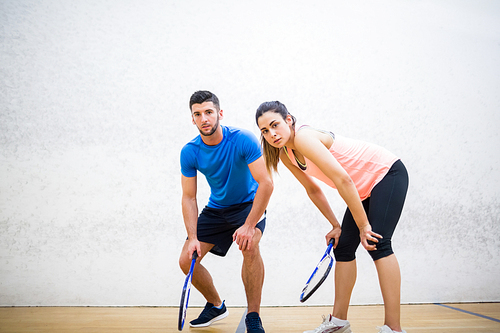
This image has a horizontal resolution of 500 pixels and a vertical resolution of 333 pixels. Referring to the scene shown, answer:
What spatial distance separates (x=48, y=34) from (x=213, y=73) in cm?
137

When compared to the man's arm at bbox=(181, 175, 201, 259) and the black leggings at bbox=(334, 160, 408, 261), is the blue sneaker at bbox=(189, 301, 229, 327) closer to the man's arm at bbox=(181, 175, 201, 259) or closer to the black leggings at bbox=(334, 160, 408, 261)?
the man's arm at bbox=(181, 175, 201, 259)

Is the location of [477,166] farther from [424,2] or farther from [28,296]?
[28,296]

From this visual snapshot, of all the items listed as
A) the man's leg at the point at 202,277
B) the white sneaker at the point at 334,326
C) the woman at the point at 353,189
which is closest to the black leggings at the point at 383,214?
the woman at the point at 353,189

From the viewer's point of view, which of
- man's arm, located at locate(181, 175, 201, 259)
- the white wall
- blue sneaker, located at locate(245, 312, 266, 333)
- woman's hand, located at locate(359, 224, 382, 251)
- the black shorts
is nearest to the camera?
woman's hand, located at locate(359, 224, 382, 251)

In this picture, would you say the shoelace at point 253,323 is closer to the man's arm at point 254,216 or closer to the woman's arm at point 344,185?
the man's arm at point 254,216

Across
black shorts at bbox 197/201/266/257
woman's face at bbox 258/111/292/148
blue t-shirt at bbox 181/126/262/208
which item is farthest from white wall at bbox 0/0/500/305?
woman's face at bbox 258/111/292/148

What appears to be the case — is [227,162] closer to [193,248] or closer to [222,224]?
[222,224]

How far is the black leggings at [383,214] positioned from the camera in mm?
1251

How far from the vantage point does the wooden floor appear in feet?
5.89

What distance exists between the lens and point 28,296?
2.54 metres

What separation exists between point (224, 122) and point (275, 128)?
1.40 metres

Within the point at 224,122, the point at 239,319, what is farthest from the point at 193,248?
the point at 224,122

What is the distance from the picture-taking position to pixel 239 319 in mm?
2045

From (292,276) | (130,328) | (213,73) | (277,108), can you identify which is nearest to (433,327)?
(292,276)
